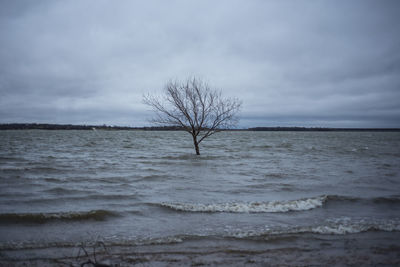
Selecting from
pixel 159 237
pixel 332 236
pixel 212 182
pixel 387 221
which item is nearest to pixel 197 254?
pixel 159 237

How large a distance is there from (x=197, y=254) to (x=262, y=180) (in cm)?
772

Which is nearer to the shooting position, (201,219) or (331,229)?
(331,229)

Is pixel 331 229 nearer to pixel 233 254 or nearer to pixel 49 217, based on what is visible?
pixel 233 254

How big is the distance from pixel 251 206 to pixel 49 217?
5.36 metres

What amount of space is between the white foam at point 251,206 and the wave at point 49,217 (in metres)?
1.86

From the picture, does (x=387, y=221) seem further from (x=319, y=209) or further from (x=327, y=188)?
(x=327, y=188)

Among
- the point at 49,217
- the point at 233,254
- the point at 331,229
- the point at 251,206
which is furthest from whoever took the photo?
the point at 251,206

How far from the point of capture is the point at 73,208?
6996 millimetres

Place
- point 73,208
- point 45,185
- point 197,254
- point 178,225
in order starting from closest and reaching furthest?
point 197,254 → point 178,225 → point 73,208 → point 45,185

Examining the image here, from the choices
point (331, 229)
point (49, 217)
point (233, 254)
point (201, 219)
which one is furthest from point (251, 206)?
point (49, 217)

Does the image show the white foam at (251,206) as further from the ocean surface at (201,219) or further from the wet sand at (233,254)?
the wet sand at (233,254)

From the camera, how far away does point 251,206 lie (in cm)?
723

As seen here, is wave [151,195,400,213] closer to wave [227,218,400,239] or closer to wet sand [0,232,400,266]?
wave [227,218,400,239]

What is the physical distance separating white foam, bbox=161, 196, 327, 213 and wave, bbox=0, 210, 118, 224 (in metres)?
1.86
